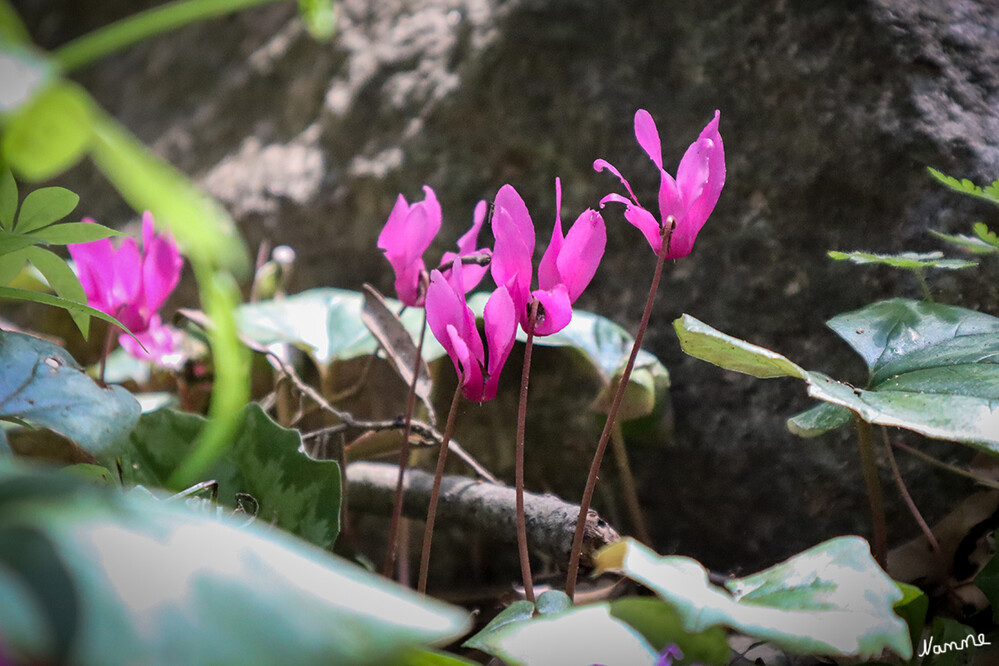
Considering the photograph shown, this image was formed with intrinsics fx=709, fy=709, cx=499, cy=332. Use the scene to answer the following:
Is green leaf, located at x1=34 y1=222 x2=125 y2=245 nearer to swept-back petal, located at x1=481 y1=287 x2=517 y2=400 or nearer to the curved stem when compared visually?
swept-back petal, located at x1=481 y1=287 x2=517 y2=400

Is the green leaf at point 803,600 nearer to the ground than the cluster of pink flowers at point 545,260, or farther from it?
nearer to the ground

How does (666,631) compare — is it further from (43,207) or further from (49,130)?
(43,207)

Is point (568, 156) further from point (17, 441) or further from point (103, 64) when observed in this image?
point (103, 64)

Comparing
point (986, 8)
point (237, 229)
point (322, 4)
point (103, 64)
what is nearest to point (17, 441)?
point (237, 229)

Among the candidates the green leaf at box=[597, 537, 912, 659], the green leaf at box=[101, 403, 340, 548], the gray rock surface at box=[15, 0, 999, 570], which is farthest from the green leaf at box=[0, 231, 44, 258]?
the gray rock surface at box=[15, 0, 999, 570]

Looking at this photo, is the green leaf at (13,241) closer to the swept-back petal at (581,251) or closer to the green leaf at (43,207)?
the green leaf at (43,207)

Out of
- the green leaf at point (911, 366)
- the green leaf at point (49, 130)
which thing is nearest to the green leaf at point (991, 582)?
the green leaf at point (911, 366)
